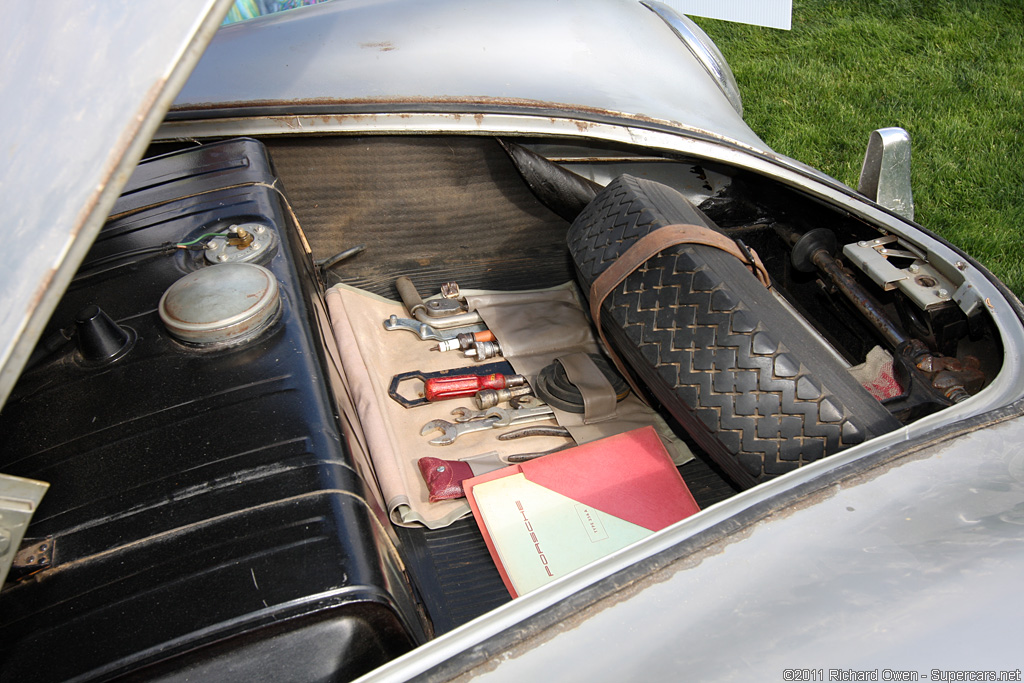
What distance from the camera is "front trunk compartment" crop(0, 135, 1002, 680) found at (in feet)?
2.54

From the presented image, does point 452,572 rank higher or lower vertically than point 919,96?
lower

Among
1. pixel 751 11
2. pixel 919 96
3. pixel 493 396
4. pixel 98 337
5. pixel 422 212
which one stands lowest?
pixel 493 396

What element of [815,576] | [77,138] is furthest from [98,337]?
[815,576]

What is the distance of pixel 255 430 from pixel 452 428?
1.78 ft

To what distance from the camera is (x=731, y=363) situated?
1.04 metres

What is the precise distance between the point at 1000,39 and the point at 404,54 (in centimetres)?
372

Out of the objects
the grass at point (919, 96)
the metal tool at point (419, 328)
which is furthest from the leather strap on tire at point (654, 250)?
the grass at point (919, 96)

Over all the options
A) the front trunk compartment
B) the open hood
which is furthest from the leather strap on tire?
the open hood

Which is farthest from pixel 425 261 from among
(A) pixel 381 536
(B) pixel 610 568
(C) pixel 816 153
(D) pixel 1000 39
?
(D) pixel 1000 39

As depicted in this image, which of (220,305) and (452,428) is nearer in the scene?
(220,305)

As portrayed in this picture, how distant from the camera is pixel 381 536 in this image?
896 millimetres

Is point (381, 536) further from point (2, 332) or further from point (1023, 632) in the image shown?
point (1023, 632)

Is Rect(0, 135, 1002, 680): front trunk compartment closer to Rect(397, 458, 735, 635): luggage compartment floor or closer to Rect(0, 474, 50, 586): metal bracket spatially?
Rect(397, 458, 735, 635): luggage compartment floor

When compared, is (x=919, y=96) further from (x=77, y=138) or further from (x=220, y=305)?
(x=77, y=138)
